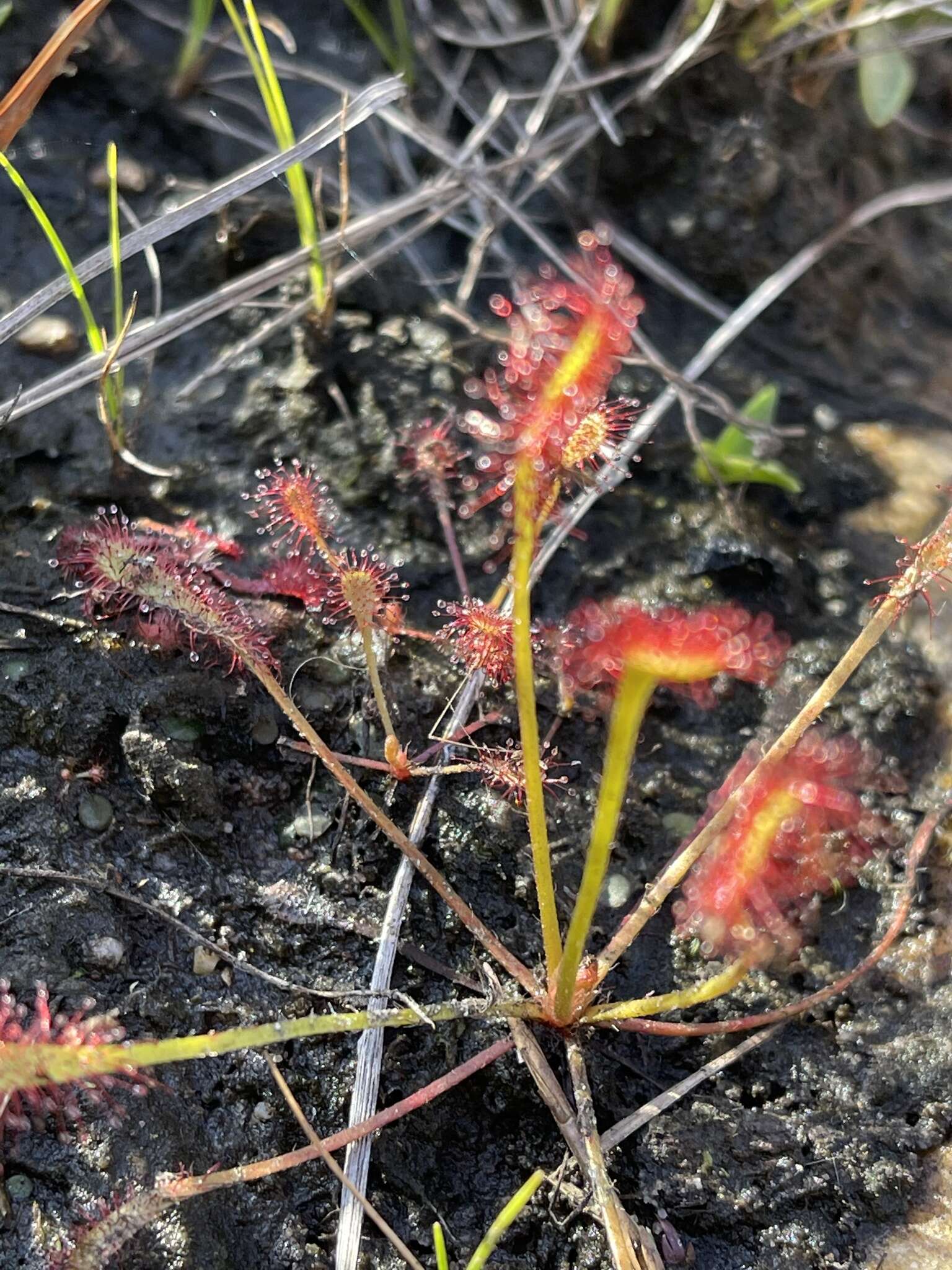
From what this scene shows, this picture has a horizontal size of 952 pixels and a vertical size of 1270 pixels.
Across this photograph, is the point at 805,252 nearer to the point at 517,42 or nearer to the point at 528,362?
the point at 517,42

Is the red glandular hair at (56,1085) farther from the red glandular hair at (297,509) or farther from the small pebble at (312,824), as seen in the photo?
the red glandular hair at (297,509)

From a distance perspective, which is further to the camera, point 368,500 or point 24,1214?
point 368,500

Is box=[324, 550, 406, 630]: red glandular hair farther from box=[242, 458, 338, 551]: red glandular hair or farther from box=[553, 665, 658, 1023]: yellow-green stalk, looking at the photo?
box=[553, 665, 658, 1023]: yellow-green stalk

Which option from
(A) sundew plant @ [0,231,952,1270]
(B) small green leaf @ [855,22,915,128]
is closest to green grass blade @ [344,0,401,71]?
(A) sundew plant @ [0,231,952,1270]

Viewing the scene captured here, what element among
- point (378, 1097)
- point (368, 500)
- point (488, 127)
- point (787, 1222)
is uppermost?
point (488, 127)

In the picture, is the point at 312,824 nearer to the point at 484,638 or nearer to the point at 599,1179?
the point at 484,638

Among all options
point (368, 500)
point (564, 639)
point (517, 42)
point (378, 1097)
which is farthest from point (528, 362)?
point (517, 42)
